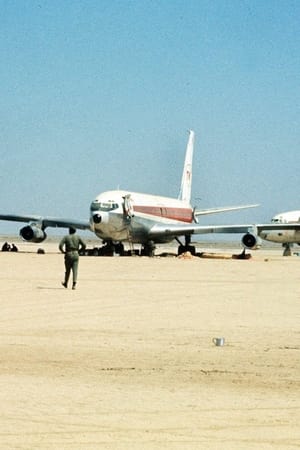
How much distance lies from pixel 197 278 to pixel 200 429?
23762 mm

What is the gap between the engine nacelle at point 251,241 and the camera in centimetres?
5500

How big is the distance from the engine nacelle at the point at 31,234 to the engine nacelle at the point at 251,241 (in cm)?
1315

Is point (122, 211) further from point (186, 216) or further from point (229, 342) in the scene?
point (229, 342)

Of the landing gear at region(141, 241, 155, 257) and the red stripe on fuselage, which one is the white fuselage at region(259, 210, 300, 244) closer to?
the red stripe on fuselage

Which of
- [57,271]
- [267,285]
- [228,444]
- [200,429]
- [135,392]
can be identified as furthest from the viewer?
[57,271]

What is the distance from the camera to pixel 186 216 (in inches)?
2657

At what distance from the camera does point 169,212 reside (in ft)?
206

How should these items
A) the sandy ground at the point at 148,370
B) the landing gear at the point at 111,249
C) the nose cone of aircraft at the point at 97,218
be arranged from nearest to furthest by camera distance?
the sandy ground at the point at 148,370
the nose cone of aircraft at the point at 97,218
the landing gear at the point at 111,249

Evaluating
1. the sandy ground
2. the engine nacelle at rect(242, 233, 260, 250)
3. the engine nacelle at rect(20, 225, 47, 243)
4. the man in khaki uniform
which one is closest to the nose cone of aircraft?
the engine nacelle at rect(20, 225, 47, 243)

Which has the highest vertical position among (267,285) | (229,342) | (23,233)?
(23,233)

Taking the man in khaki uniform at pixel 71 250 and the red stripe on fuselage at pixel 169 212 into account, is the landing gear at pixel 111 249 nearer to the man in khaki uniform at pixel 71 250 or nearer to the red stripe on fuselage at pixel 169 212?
the red stripe on fuselage at pixel 169 212

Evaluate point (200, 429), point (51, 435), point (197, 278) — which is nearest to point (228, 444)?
point (200, 429)

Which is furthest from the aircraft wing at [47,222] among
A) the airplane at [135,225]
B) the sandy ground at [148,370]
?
the sandy ground at [148,370]

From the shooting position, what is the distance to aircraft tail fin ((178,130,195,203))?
7475cm
